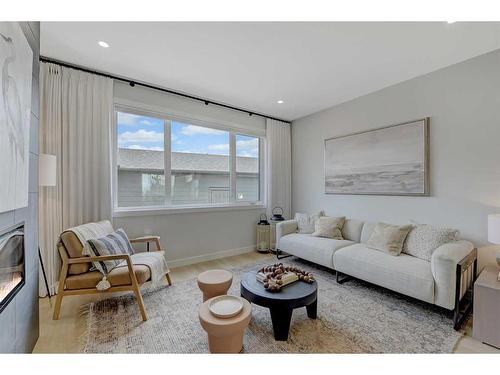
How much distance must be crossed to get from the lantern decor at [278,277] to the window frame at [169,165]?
6.07 ft

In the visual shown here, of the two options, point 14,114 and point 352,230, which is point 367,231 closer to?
point 352,230

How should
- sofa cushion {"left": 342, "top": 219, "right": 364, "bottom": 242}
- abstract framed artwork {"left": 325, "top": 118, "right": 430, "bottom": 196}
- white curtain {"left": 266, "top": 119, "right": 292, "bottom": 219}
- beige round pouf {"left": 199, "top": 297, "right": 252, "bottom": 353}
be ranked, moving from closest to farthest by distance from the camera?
1. beige round pouf {"left": 199, "top": 297, "right": 252, "bottom": 353}
2. abstract framed artwork {"left": 325, "top": 118, "right": 430, "bottom": 196}
3. sofa cushion {"left": 342, "top": 219, "right": 364, "bottom": 242}
4. white curtain {"left": 266, "top": 119, "right": 292, "bottom": 219}

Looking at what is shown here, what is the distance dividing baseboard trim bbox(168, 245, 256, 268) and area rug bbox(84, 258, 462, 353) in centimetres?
85

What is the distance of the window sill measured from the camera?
3.07m

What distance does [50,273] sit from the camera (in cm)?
256

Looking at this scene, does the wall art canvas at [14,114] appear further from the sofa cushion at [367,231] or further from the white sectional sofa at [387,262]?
the sofa cushion at [367,231]

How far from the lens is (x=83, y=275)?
6.94 feet

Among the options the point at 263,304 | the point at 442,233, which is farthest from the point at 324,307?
the point at 442,233

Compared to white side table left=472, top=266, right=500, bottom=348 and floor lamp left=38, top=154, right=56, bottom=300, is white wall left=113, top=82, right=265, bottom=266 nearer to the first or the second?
floor lamp left=38, top=154, right=56, bottom=300

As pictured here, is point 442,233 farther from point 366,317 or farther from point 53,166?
point 53,166

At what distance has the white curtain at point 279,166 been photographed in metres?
4.48

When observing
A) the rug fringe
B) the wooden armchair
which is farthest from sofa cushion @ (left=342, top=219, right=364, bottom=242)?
the rug fringe

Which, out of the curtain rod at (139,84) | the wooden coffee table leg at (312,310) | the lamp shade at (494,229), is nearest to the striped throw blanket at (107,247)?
the wooden coffee table leg at (312,310)
